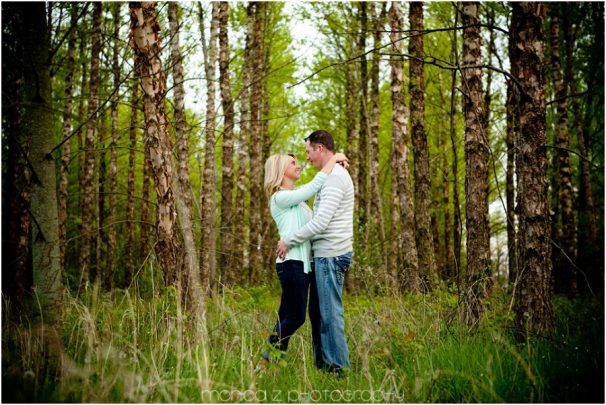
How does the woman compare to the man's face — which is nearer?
the woman

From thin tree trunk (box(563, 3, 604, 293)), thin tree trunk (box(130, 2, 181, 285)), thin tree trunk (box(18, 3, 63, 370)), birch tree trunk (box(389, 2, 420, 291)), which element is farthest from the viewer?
thin tree trunk (box(563, 3, 604, 293))

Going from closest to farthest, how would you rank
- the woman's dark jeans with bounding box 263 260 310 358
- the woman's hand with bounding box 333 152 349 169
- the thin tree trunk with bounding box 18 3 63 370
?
the thin tree trunk with bounding box 18 3 63 370
the woman's dark jeans with bounding box 263 260 310 358
the woman's hand with bounding box 333 152 349 169

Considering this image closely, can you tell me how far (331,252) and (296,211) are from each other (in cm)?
54

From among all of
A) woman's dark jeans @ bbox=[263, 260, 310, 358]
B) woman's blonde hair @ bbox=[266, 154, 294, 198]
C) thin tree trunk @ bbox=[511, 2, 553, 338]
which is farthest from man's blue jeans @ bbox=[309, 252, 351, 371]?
thin tree trunk @ bbox=[511, 2, 553, 338]

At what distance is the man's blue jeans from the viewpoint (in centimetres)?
388

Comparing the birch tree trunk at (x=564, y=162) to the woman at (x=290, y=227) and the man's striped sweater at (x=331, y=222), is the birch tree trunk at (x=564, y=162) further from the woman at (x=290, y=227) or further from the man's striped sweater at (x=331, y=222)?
the woman at (x=290, y=227)

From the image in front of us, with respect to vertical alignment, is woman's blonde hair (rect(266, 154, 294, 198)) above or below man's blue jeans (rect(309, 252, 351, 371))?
above

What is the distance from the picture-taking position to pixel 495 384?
3.04m

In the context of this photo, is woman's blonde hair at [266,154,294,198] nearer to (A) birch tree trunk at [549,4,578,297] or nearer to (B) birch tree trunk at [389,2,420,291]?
(B) birch tree trunk at [389,2,420,291]

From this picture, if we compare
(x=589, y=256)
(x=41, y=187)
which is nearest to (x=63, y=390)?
(x=41, y=187)

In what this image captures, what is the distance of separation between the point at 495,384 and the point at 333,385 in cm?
116

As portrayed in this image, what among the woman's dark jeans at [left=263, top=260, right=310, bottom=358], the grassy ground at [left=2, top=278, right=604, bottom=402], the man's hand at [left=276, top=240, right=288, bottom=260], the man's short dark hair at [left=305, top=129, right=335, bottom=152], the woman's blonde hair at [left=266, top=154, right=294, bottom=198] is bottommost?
the grassy ground at [left=2, top=278, right=604, bottom=402]

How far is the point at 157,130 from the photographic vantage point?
15.7 ft

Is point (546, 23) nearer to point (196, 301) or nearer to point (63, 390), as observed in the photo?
point (196, 301)
